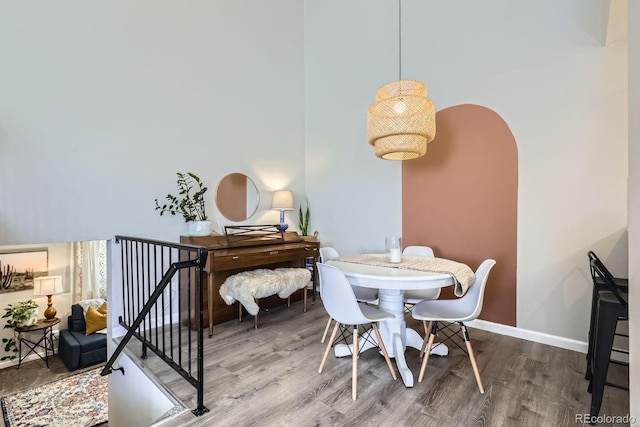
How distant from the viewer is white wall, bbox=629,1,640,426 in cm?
103

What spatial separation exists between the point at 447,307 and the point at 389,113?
4.98 feet

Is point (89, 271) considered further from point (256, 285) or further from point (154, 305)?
point (256, 285)

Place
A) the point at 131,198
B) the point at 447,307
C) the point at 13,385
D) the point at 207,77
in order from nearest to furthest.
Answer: the point at 447,307 < the point at 131,198 < the point at 207,77 < the point at 13,385

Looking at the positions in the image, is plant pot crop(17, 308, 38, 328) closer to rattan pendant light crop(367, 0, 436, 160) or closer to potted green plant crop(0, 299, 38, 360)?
potted green plant crop(0, 299, 38, 360)

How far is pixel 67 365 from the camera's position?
Result: 15.3 feet

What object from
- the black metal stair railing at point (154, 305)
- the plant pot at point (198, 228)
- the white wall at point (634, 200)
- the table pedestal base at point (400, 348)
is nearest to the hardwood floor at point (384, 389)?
the table pedestal base at point (400, 348)

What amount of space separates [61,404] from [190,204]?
2.99 m

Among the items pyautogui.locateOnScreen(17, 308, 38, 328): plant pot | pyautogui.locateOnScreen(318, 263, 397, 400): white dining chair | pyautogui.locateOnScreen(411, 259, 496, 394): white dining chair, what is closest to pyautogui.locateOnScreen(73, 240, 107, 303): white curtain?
pyautogui.locateOnScreen(17, 308, 38, 328): plant pot

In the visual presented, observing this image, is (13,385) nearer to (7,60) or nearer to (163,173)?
(163,173)

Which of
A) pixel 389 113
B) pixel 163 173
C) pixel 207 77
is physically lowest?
pixel 163 173

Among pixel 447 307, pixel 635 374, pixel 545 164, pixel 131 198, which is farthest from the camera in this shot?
pixel 131 198

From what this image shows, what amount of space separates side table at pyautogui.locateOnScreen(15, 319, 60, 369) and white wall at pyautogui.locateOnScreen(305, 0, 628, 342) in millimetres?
5098

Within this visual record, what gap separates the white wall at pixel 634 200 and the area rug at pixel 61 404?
15.8 ft

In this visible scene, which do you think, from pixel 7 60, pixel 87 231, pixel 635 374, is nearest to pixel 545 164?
pixel 635 374
